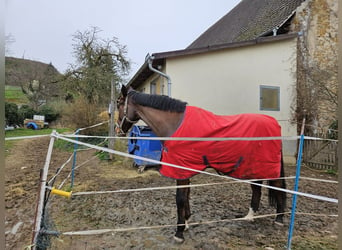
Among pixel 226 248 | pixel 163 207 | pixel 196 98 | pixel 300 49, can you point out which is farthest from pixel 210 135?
pixel 300 49

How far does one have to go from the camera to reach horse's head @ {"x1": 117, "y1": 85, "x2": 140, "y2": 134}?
3.04 m

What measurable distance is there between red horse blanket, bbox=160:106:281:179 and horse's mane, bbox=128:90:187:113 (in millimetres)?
125

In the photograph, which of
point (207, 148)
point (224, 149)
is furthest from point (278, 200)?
point (207, 148)

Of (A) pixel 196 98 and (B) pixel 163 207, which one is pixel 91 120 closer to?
(A) pixel 196 98

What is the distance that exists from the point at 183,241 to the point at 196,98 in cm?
483

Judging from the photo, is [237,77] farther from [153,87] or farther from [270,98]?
[153,87]

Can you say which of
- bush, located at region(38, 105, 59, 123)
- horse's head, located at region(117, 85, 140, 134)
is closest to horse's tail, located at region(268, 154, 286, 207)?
horse's head, located at region(117, 85, 140, 134)

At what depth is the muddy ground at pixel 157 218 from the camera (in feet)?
7.88

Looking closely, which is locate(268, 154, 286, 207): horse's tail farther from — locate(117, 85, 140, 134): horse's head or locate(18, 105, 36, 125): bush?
locate(18, 105, 36, 125): bush

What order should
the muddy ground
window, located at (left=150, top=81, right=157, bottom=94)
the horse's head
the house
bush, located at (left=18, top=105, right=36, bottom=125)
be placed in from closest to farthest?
the muddy ground < the horse's head < the house < window, located at (left=150, top=81, right=157, bottom=94) < bush, located at (left=18, top=105, right=36, bottom=125)

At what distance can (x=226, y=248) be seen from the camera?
231 centimetres

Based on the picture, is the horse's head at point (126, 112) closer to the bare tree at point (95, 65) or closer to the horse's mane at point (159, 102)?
the horse's mane at point (159, 102)

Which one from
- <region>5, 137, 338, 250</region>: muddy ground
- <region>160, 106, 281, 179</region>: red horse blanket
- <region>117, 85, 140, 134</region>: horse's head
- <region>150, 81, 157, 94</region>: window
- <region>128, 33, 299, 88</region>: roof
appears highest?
<region>128, 33, 299, 88</region>: roof

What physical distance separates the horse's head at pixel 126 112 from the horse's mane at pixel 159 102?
0.12 meters
